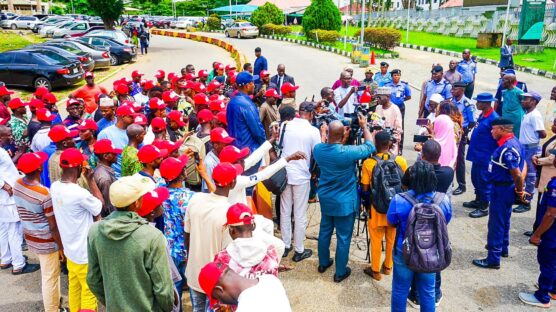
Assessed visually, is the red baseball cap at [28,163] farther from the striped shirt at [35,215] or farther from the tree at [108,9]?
the tree at [108,9]

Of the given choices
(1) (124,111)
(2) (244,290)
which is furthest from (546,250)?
(1) (124,111)

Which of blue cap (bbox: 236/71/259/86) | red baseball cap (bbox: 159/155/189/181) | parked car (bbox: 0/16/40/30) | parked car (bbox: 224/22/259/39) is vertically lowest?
red baseball cap (bbox: 159/155/189/181)

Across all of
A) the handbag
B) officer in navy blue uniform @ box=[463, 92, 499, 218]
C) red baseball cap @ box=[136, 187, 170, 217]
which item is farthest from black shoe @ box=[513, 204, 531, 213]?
red baseball cap @ box=[136, 187, 170, 217]

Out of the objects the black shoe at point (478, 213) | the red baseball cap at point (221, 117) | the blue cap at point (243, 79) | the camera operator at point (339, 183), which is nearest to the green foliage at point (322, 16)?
the black shoe at point (478, 213)

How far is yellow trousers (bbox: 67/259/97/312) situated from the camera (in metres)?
4.17

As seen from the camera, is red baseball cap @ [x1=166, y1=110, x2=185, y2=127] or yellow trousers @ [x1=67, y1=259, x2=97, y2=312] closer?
yellow trousers @ [x1=67, y1=259, x2=97, y2=312]

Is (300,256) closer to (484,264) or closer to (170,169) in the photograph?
(484,264)

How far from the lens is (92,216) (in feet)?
13.5

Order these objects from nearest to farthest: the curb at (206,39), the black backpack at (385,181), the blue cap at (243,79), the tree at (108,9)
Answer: the black backpack at (385,181), the blue cap at (243,79), the curb at (206,39), the tree at (108,9)

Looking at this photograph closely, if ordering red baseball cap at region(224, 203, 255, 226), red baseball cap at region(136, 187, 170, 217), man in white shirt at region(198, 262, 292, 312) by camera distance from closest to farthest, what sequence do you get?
man in white shirt at region(198, 262, 292, 312) < red baseball cap at region(224, 203, 255, 226) < red baseball cap at region(136, 187, 170, 217)

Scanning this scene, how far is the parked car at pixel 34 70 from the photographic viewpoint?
16.3 m

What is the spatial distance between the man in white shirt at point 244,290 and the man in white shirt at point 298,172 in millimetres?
3066

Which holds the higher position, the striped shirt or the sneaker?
the striped shirt

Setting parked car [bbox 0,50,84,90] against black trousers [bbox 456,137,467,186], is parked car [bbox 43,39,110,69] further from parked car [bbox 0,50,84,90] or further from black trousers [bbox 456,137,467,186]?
black trousers [bbox 456,137,467,186]
